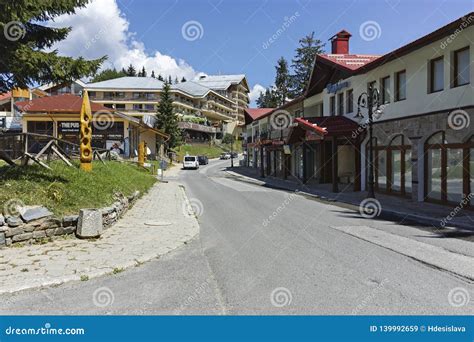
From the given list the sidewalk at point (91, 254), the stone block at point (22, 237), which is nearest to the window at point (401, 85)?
the sidewalk at point (91, 254)

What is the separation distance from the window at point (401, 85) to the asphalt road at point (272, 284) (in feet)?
35.4

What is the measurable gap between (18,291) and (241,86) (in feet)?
445

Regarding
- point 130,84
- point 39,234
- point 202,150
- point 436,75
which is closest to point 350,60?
point 436,75

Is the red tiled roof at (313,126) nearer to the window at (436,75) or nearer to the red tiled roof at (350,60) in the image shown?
the red tiled roof at (350,60)

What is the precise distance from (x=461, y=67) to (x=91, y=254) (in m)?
14.1

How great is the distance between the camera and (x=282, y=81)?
8606cm

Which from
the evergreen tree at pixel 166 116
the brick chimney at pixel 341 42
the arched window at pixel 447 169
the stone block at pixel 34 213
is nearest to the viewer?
the stone block at pixel 34 213

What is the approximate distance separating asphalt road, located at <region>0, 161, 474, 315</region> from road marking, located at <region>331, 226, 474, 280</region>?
0.80ft

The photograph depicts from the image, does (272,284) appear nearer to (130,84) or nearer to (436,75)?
(436,75)

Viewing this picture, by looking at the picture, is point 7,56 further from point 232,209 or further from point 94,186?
point 232,209

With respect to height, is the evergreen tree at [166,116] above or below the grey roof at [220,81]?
below

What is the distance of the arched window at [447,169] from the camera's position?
15.0 meters

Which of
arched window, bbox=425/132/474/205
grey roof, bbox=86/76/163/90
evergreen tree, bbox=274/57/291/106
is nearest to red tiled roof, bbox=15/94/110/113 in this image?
arched window, bbox=425/132/474/205

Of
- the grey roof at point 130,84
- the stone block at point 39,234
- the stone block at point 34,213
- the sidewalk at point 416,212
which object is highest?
the grey roof at point 130,84
